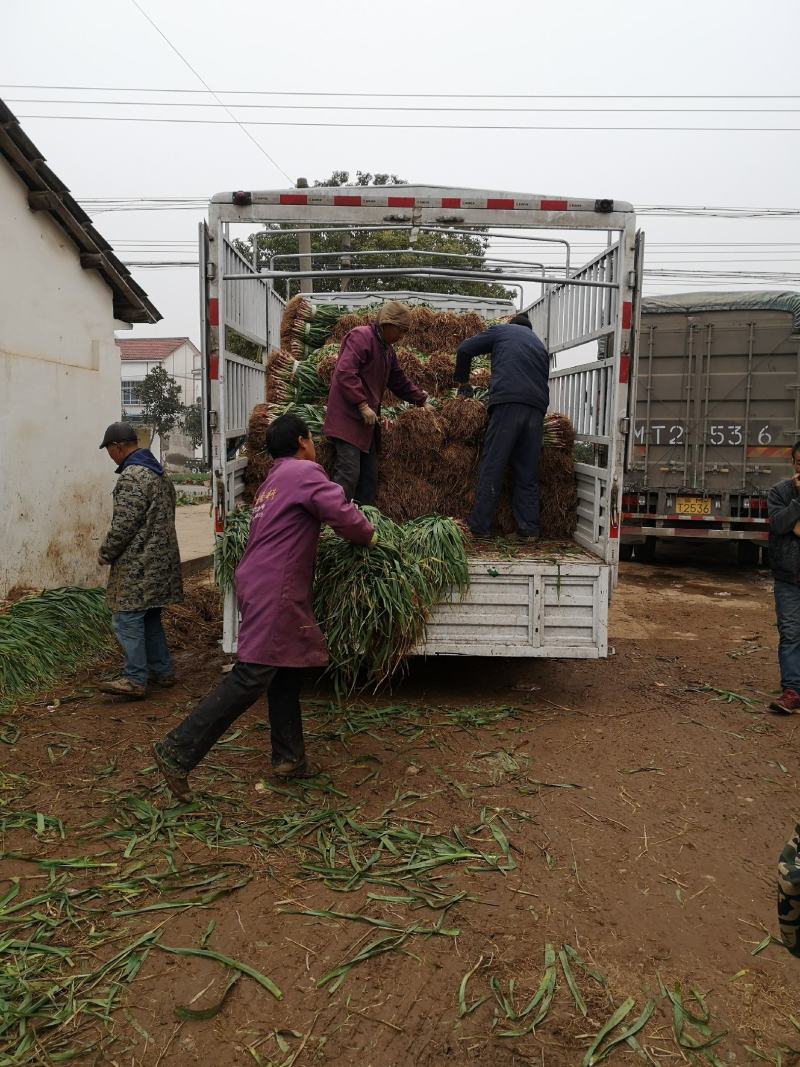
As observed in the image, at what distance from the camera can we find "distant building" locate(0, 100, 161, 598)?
283 inches

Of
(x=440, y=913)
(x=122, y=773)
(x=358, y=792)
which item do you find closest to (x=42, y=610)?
(x=122, y=773)

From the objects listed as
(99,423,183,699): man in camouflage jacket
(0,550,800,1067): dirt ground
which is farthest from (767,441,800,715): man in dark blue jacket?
(99,423,183,699): man in camouflage jacket

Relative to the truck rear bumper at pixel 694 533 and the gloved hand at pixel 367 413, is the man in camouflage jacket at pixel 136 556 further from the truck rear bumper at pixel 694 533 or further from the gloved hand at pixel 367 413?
the truck rear bumper at pixel 694 533

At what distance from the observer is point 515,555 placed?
561 centimetres

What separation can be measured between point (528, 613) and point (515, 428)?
1.30m

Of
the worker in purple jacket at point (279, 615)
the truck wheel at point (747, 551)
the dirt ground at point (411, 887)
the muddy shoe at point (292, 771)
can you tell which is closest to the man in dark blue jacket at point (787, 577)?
the dirt ground at point (411, 887)

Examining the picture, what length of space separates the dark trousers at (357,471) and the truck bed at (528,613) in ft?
3.03

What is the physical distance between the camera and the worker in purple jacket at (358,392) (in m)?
5.54

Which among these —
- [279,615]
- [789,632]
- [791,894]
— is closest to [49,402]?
[279,615]

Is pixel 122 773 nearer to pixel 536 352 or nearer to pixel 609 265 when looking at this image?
pixel 536 352

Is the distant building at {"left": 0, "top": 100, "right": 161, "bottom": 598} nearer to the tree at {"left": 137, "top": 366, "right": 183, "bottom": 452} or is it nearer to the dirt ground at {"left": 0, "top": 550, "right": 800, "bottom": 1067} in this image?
the dirt ground at {"left": 0, "top": 550, "right": 800, "bottom": 1067}

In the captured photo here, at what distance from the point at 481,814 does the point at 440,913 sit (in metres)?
0.83

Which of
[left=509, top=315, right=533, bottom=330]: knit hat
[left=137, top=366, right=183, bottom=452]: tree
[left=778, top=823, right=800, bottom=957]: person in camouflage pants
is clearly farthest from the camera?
[left=137, top=366, right=183, bottom=452]: tree

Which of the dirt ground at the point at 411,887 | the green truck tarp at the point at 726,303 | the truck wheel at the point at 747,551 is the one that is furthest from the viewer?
the truck wheel at the point at 747,551
